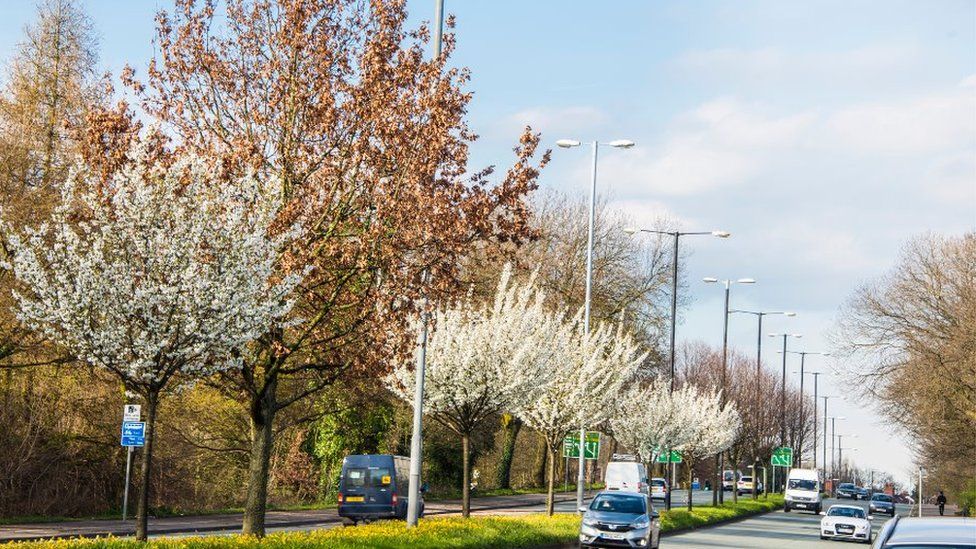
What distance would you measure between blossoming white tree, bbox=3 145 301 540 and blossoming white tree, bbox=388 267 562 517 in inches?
481

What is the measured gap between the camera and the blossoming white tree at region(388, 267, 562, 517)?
1203 inches

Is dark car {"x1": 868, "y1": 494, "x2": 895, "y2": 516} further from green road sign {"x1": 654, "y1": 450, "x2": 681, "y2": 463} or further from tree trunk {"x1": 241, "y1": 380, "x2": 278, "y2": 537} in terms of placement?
tree trunk {"x1": 241, "y1": 380, "x2": 278, "y2": 537}

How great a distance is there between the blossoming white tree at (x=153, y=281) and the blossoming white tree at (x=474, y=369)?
40.1 ft

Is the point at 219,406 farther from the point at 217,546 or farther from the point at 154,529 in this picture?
the point at 217,546

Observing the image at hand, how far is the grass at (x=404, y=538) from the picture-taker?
15883 millimetres

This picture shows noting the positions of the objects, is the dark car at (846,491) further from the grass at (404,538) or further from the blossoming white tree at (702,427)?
the grass at (404,538)

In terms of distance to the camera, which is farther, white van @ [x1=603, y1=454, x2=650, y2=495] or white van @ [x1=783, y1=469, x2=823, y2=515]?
white van @ [x1=783, y1=469, x2=823, y2=515]

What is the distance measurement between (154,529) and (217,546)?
15.4 metres

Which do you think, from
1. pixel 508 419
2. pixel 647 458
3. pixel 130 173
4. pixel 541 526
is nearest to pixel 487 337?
pixel 541 526

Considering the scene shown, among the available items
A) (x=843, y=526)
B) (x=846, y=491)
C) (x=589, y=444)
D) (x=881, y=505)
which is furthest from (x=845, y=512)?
(x=846, y=491)

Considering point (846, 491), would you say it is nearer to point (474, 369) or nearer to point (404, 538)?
point (474, 369)

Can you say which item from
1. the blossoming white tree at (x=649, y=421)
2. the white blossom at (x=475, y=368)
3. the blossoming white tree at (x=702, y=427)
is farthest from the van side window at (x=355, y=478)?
the blossoming white tree at (x=702, y=427)

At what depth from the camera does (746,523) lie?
53.8 meters

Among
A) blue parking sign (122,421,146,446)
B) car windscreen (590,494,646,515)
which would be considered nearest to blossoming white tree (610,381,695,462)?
car windscreen (590,494,646,515)
